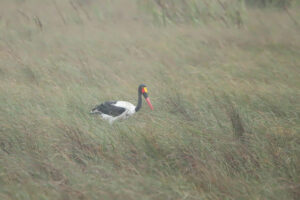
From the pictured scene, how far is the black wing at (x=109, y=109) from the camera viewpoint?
157 inches

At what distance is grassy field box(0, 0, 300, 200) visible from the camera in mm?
2582

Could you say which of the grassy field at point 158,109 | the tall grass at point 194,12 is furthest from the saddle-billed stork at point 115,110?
the tall grass at point 194,12

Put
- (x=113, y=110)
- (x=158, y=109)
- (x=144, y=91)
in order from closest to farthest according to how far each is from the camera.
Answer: (x=113, y=110) → (x=158, y=109) → (x=144, y=91)

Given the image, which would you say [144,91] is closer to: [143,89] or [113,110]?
[143,89]

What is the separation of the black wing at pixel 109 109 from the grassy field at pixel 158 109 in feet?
0.60

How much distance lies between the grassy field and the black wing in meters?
0.18

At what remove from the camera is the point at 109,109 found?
400 centimetres

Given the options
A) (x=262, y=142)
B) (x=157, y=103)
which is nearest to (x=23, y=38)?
(x=157, y=103)

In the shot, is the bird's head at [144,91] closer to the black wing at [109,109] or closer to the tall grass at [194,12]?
the black wing at [109,109]

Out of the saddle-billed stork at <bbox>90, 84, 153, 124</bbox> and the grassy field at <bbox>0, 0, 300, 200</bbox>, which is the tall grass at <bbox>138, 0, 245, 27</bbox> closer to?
the grassy field at <bbox>0, 0, 300, 200</bbox>

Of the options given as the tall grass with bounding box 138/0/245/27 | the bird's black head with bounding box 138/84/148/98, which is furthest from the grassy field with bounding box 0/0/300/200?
the bird's black head with bounding box 138/84/148/98

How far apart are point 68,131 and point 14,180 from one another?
0.70 m

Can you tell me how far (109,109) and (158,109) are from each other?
56cm

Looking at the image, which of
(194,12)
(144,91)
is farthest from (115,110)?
(194,12)
